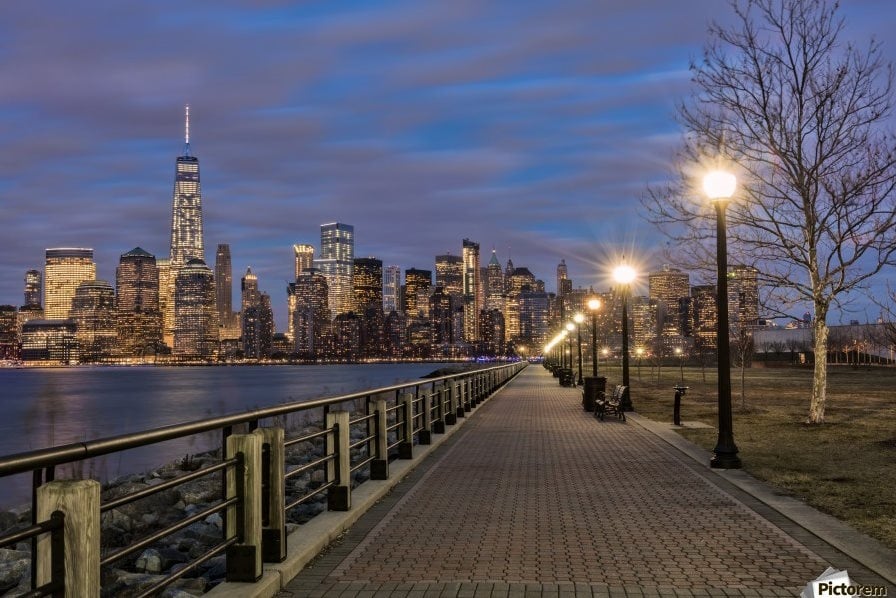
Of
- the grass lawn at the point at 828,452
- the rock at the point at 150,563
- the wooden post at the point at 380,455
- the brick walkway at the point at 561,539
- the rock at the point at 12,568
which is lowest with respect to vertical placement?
the rock at the point at 12,568

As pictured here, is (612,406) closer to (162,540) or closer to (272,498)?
(162,540)

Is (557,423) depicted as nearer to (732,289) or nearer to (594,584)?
(732,289)

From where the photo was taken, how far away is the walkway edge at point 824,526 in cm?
667

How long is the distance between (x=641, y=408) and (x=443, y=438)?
13398mm

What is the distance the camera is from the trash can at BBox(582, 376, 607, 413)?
25125 millimetres

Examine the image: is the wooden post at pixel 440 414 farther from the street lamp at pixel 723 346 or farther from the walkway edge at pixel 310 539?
the street lamp at pixel 723 346

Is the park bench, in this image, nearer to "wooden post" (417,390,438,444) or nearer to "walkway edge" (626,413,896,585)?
"wooden post" (417,390,438,444)

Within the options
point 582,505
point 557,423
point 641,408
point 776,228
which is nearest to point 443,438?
point 557,423

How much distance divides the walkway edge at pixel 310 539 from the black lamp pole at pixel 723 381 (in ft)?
15.6

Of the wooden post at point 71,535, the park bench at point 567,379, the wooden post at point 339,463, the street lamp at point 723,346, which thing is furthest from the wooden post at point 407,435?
the park bench at point 567,379

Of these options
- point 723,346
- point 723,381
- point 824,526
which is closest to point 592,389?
point 723,381

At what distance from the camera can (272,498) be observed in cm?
650

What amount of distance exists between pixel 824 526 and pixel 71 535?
7.05 m

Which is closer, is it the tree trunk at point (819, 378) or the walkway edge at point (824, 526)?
the walkway edge at point (824, 526)
